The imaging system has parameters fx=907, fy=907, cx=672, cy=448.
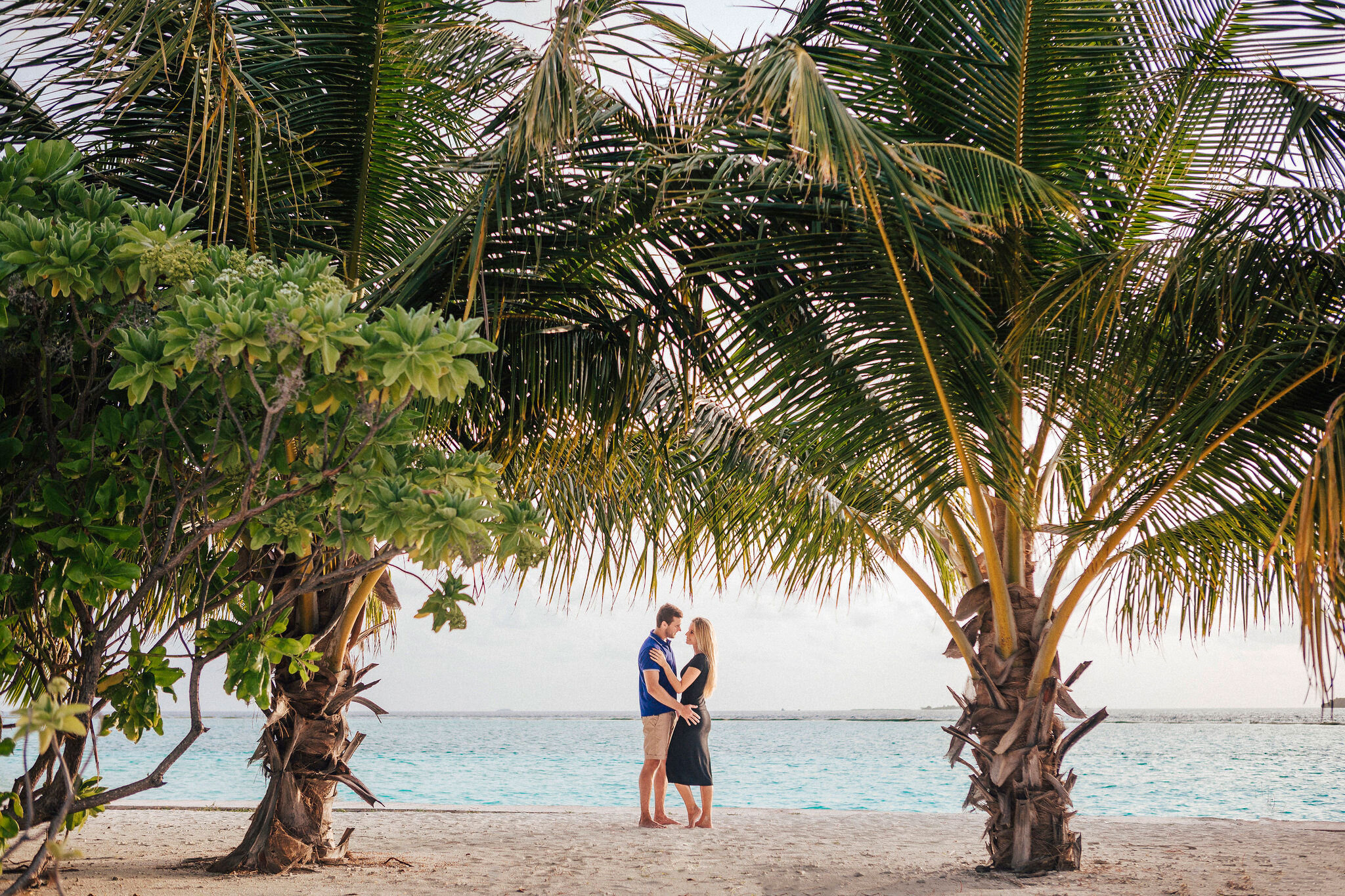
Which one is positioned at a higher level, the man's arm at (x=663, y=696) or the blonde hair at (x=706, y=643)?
the blonde hair at (x=706, y=643)

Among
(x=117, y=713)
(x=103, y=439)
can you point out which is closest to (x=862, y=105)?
(x=103, y=439)

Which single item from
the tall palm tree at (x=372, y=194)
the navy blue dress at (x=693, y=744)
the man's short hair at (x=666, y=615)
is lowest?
the navy blue dress at (x=693, y=744)

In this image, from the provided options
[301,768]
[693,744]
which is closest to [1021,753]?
[693,744]

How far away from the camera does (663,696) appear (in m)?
6.23

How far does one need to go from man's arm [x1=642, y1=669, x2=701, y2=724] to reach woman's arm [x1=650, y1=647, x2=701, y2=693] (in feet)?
0.20

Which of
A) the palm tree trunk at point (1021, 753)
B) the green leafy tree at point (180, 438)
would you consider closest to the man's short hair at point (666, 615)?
the palm tree trunk at point (1021, 753)

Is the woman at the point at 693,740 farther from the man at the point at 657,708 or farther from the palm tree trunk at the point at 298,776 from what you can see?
the palm tree trunk at the point at 298,776

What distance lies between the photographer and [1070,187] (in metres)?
3.83

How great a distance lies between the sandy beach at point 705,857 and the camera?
4.13m

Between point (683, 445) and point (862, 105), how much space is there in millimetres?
2737

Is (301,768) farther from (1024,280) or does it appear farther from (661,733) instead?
(1024,280)

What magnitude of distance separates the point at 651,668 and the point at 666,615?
0.37 metres

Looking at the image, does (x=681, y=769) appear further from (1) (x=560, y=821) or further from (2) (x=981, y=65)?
(2) (x=981, y=65)

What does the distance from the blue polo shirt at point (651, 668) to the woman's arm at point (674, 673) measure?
0.02 metres
